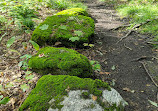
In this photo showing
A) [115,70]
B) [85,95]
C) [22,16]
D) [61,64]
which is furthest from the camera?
[22,16]

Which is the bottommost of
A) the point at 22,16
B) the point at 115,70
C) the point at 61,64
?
the point at 115,70

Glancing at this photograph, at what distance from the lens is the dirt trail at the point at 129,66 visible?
102 inches

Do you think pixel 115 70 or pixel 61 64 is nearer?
pixel 61 64

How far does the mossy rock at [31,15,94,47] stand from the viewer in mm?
3793

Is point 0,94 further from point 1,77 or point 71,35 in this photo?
point 71,35

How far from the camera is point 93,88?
78.4 inches

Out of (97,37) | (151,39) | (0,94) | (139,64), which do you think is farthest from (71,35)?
(151,39)

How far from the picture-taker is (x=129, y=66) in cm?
352

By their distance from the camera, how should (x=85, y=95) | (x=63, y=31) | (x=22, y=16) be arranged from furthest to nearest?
(x=22, y=16), (x=63, y=31), (x=85, y=95)

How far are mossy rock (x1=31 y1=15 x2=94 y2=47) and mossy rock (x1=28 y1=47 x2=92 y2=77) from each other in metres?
0.93

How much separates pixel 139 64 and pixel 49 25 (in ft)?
9.89

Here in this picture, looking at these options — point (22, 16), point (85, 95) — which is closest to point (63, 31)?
point (22, 16)

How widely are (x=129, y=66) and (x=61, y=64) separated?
6.52 feet

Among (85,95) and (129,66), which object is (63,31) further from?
(85,95)
